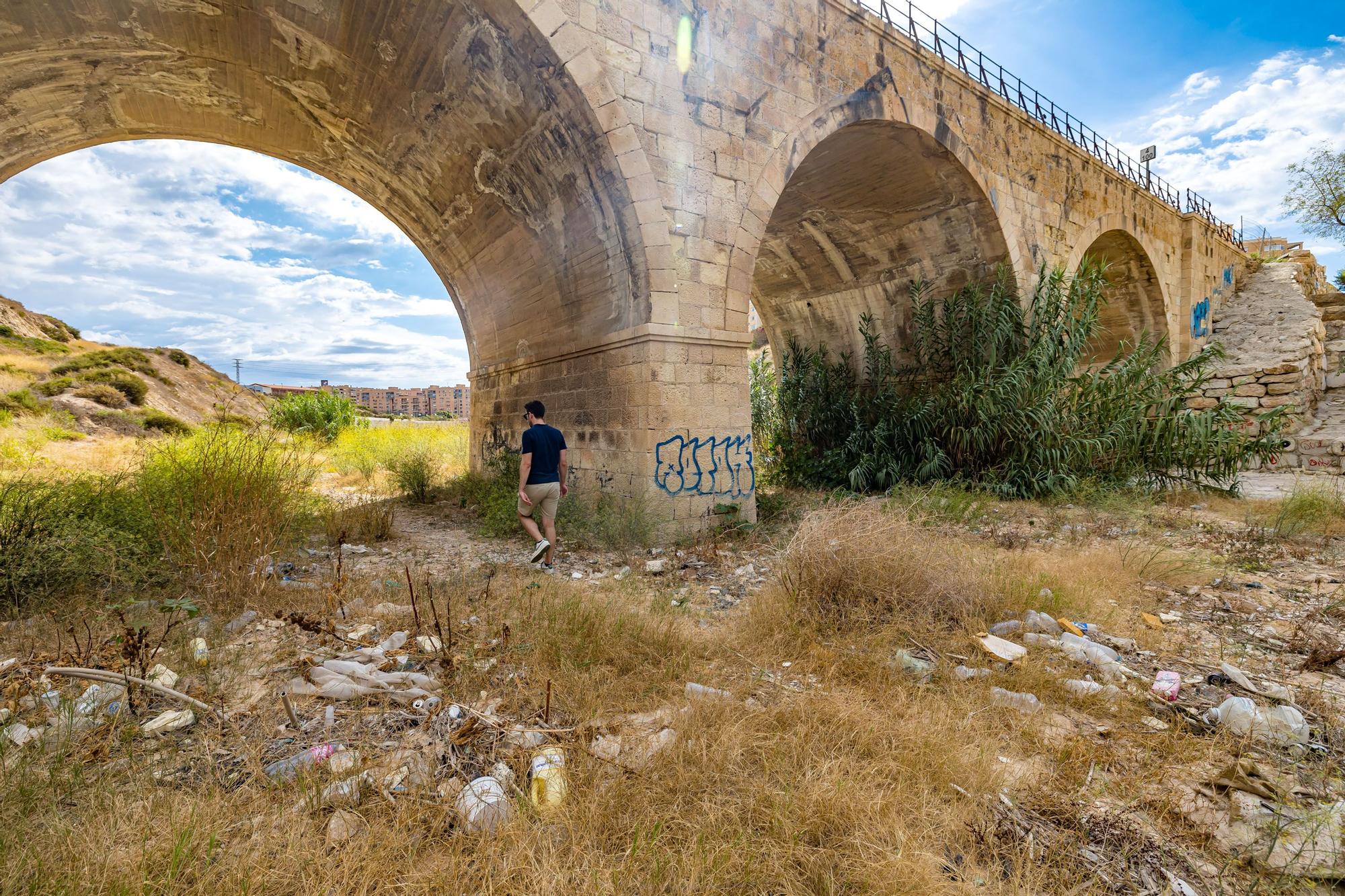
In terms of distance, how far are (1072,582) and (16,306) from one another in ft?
128

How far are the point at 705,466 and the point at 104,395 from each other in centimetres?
2190

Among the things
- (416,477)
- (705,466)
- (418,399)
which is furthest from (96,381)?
(418,399)

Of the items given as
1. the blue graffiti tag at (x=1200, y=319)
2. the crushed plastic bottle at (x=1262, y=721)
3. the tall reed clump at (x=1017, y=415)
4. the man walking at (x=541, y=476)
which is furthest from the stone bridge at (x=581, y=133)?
the blue graffiti tag at (x=1200, y=319)

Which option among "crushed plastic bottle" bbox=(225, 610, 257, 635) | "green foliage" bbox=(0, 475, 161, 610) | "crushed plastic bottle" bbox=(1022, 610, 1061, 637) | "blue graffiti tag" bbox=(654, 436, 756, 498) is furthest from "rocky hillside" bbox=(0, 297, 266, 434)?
"crushed plastic bottle" bbox=(1022, 610, 1061, 637)

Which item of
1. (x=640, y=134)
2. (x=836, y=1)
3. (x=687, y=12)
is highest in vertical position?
(x=836, y=1)

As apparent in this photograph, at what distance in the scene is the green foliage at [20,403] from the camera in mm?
14938

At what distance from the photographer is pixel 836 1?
7.59 meters

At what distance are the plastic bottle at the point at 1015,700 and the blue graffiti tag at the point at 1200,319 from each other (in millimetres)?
18858

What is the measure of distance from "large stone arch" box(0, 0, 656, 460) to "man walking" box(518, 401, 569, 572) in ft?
5.45

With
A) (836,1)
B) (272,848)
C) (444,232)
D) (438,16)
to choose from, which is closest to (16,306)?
(444,232)

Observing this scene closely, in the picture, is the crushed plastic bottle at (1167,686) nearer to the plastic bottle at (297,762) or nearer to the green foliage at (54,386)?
the plastic bottle at (297,762)

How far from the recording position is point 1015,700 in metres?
2.48

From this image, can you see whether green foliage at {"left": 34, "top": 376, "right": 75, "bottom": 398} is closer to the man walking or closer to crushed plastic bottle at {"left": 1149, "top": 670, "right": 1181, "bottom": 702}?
the man walking

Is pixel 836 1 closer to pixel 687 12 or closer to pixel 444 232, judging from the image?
pixel 687 12
